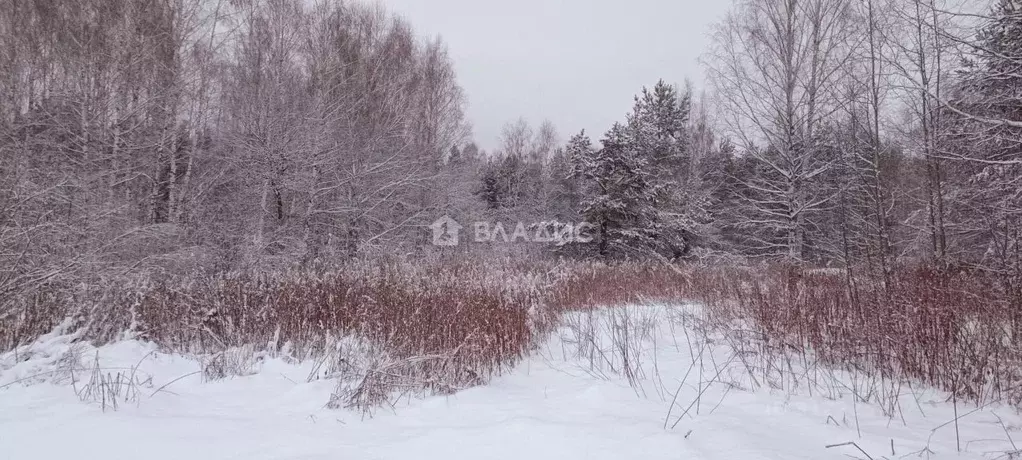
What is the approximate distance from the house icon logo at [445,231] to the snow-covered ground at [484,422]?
11.4m

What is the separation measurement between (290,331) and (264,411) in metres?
1.70

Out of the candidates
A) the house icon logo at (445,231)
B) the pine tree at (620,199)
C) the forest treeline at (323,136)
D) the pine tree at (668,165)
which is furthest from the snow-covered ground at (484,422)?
the pine tree at (668,165)

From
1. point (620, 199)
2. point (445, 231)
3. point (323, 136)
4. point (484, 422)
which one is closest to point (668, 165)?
point (620, 199)

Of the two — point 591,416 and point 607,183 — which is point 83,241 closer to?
point 591,416

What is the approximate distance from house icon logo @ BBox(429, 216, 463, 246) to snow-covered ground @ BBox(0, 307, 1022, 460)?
11.4 metres

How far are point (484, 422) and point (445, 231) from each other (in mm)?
13377

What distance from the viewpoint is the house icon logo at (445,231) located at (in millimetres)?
14652

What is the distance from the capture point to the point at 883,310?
3.48 meters

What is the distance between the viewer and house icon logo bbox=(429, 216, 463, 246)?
14.7m

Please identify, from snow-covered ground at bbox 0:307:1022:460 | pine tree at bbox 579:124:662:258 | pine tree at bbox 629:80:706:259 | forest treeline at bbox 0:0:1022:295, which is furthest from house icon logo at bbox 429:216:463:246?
snow-covered ground at bbox 0:307:1022:460

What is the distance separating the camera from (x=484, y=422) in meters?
2.32

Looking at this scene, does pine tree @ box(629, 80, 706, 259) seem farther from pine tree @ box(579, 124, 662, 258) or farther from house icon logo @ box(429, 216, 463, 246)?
house icon logo @ box(429, 216, 463, 246)

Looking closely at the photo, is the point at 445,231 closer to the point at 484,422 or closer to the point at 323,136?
the point at 323,136

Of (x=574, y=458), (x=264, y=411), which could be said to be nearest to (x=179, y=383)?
(x=264, y=411)
